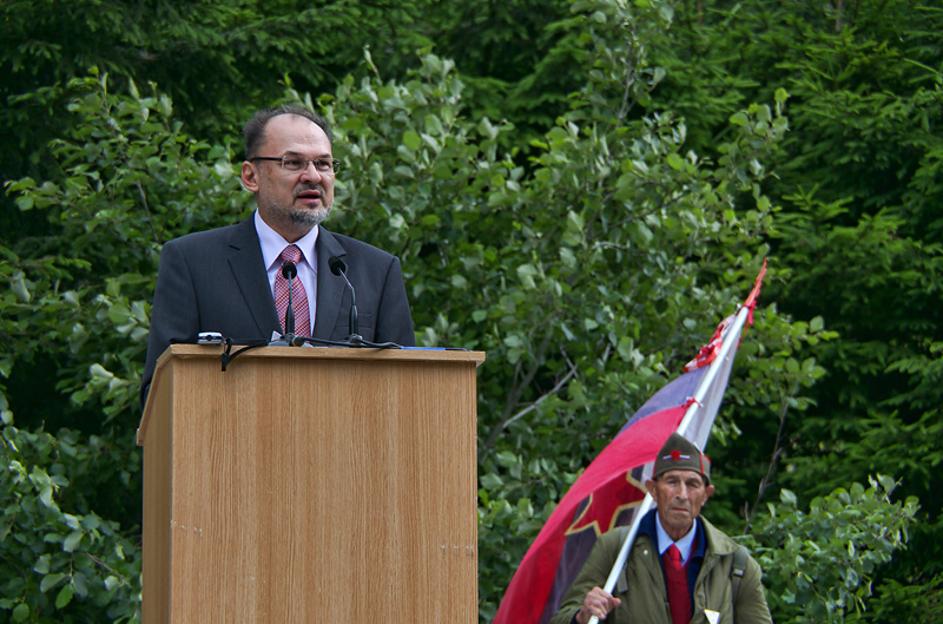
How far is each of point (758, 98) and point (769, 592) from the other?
457 centimetres

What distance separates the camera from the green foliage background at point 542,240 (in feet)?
28.1

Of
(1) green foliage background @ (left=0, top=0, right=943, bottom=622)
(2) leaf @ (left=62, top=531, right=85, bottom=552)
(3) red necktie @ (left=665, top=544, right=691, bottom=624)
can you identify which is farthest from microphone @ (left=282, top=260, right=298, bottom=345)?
(2) leaf @ (left=62, top=531, right=85, bottom=552)

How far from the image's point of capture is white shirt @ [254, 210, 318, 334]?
386 cm

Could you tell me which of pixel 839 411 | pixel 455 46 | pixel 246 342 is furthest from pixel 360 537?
pixel 455 46

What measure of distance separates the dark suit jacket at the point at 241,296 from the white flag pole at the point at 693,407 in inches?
88.6

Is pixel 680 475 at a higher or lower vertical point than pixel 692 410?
lower

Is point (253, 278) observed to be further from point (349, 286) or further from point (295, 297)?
point (349, 286)

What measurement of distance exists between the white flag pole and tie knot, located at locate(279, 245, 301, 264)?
2401mm

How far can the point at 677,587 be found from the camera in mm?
5934

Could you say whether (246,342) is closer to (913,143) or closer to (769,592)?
(769,592)

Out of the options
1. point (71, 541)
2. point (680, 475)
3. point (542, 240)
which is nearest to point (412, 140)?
point (542, 240)

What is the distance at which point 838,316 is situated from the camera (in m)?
11.4

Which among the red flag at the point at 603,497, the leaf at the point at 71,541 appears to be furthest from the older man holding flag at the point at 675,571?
the leaf at the point at 71,541

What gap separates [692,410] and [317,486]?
4035mm
